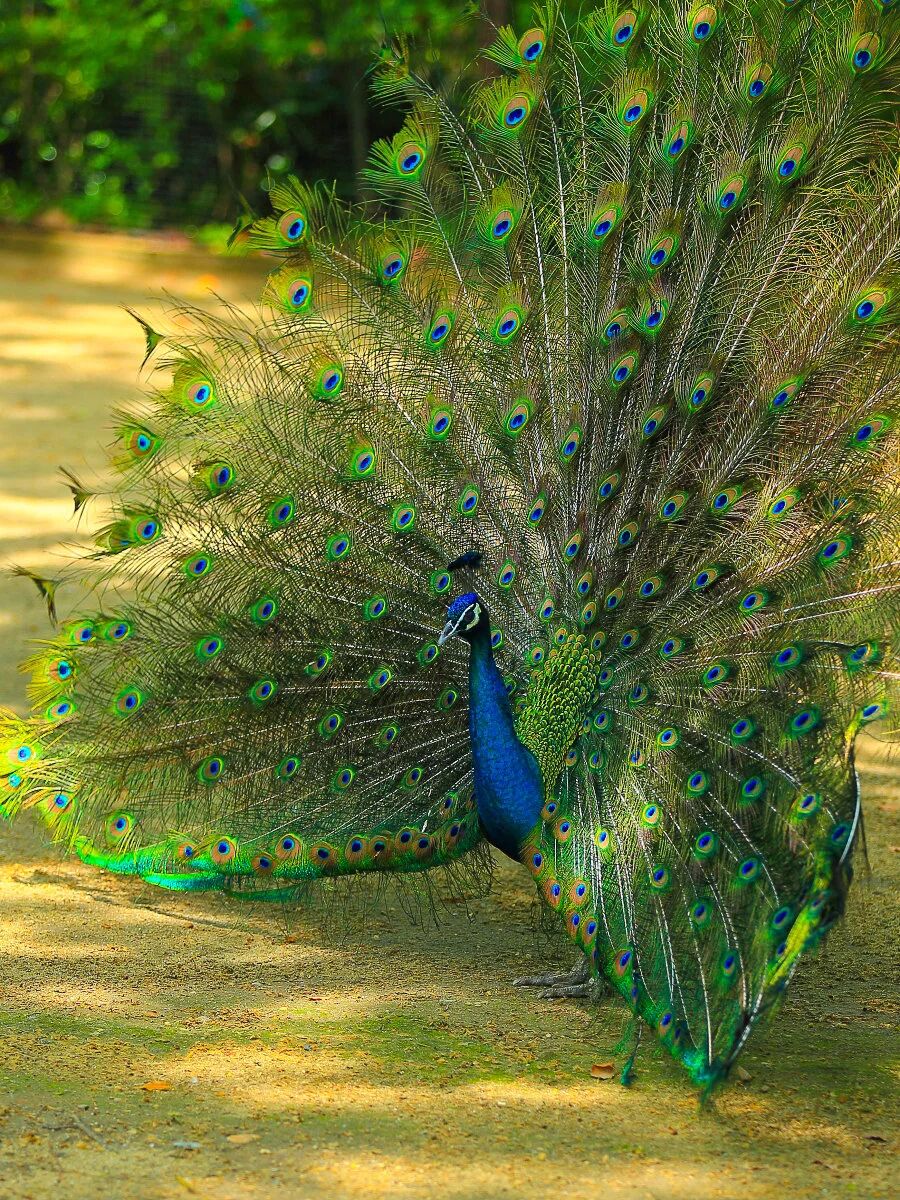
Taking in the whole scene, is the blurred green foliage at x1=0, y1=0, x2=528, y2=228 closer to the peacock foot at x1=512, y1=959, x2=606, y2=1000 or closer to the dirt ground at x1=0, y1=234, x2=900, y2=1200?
the dirt ground at x1=0, y1=234, x2=900, y2=1200

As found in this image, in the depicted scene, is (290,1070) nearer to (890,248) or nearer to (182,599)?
(182,599)

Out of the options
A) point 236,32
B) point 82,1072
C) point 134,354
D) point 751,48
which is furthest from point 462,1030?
point 236,32

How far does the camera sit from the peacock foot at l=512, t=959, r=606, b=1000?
479 cm

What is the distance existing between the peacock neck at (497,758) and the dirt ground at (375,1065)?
60 centimetres

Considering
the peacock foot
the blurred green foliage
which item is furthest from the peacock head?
the blurred green foliage

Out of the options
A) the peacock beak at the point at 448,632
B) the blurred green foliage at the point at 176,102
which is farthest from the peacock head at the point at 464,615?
the blurred green foliage at the point at 176,102

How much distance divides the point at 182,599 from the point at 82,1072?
5.21 ft

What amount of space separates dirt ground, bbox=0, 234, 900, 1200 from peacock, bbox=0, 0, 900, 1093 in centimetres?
30

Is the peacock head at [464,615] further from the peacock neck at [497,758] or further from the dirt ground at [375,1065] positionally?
the dirt ground at [375,1065]

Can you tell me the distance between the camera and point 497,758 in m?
4.62

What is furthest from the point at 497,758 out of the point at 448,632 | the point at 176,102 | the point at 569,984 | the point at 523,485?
the point at 176,102

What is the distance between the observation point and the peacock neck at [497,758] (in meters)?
4.62

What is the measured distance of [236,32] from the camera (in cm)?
1642

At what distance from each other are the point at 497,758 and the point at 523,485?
927 millimetres
